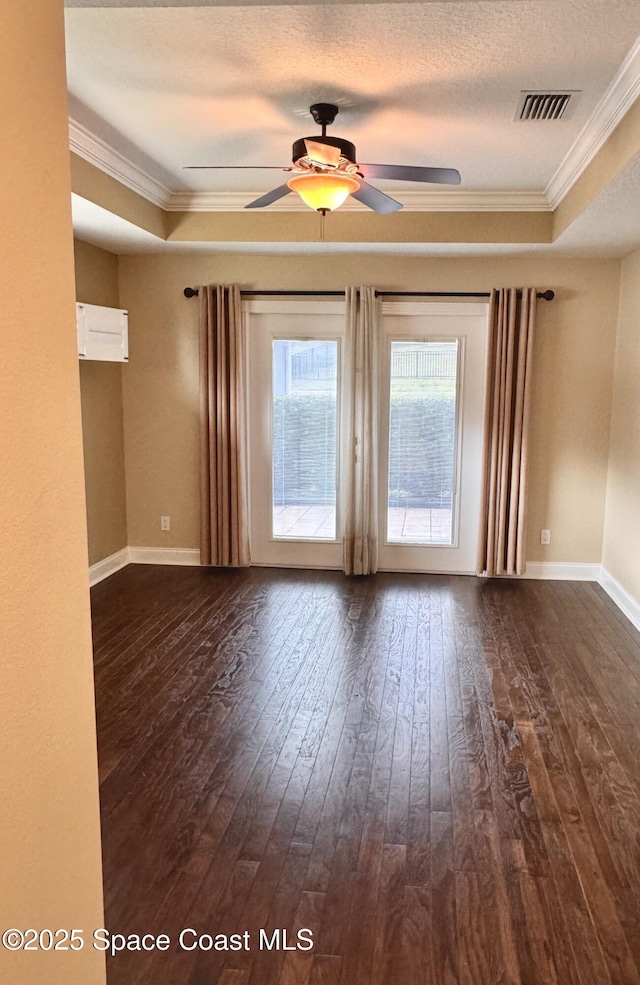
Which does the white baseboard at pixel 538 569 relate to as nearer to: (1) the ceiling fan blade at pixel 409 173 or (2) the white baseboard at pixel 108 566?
(2) the white baseboard at pixel 108 566

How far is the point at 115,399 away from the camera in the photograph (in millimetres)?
5625

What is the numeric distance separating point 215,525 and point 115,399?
1324mm

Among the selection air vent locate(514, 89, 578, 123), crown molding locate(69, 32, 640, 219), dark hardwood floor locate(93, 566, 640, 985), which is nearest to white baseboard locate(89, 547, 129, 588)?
dark hardwood floor locate(93, 566, 640, 985)

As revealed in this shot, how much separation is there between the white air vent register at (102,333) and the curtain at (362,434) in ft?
5.70

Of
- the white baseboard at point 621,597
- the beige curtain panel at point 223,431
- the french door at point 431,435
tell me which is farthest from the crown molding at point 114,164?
the white baseboard at point 621,597

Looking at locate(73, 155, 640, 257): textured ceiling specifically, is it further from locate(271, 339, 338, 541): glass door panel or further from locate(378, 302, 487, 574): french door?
locate(271, 339, 338, 541): glass door panel

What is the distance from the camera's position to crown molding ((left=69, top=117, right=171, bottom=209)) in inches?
141

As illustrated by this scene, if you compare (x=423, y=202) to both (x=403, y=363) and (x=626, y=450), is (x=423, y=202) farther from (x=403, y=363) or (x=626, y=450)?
(x=626, y=450)

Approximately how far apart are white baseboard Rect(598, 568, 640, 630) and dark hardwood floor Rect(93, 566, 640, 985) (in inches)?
10.0

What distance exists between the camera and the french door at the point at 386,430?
18.0ft

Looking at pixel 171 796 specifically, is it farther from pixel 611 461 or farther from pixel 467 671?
pixel 611 461

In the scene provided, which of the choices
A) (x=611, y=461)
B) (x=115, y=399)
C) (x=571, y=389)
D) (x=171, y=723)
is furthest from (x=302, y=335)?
(x=171, y=723)

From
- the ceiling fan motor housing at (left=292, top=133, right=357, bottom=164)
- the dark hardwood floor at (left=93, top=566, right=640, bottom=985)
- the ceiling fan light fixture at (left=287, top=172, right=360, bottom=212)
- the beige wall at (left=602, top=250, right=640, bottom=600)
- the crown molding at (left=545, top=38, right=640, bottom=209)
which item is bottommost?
the dark hardwood floor at (left=93, top=566, right=640, bottom=985)

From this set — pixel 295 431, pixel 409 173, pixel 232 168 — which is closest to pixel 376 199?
pixel 409 173
